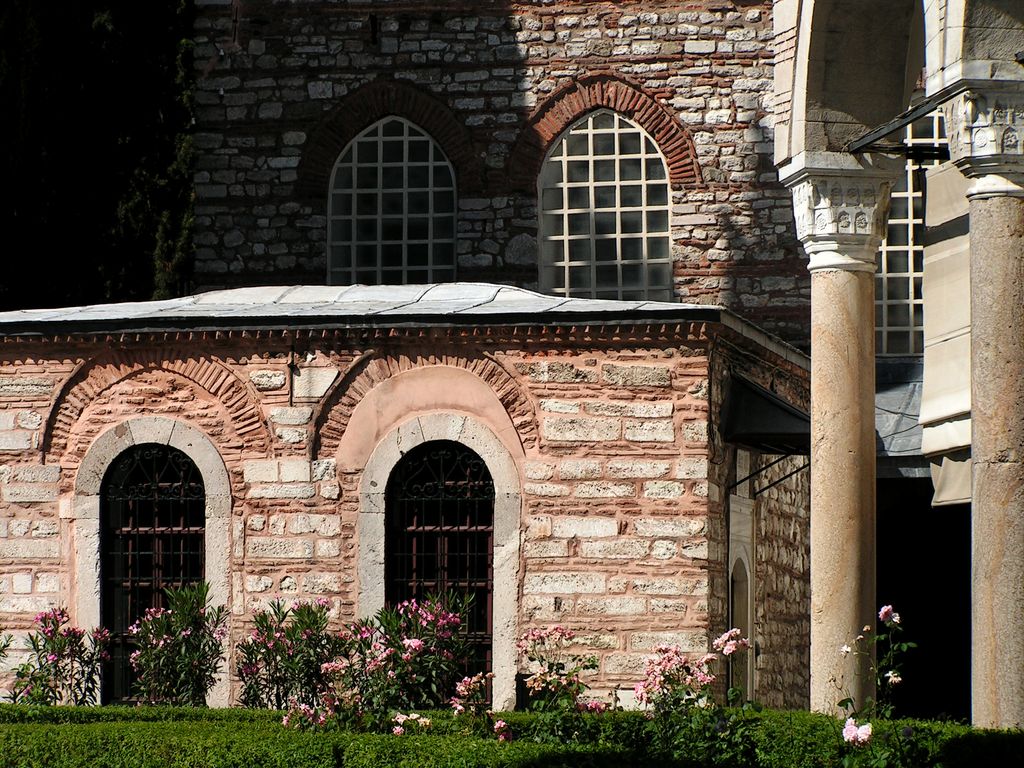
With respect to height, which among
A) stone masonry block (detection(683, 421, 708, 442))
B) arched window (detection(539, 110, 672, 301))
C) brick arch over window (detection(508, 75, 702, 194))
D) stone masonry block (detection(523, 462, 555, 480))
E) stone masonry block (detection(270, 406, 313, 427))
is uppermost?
brick arch over window (detection(508, 75, 702, 194))

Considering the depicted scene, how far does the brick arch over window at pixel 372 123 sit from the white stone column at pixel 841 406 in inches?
322

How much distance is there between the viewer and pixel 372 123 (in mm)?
18453

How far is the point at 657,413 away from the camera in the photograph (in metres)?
12.4

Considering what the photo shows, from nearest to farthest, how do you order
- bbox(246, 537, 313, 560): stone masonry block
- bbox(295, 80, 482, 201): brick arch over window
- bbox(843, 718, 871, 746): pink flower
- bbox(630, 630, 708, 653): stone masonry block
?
1. bbox(843, 718, 871, 746): pink flower
2. bbox(630, 630, 708, 653): stone masonry block
3. bbox(246, 537, 313, 560): stone masonry block
4. bbox(295, 80, 482, 201): brick arch over window

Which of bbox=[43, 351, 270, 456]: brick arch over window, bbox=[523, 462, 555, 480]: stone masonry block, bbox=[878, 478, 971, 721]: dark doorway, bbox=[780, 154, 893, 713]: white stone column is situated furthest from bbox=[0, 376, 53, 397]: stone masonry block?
bbox=[878, 478, 971, 721]: dark doorway

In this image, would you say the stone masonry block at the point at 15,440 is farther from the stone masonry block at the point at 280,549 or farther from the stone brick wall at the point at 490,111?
the stone brick wall at the point at 490,111

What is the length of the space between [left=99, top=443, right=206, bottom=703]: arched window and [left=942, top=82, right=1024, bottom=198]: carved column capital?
665 cm

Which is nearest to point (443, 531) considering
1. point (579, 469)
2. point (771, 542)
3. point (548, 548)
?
point (548, 548)

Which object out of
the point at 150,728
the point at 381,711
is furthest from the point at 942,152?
the point at 150,728

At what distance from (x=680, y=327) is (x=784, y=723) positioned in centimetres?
400

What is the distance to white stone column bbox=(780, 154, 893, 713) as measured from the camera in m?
9.91

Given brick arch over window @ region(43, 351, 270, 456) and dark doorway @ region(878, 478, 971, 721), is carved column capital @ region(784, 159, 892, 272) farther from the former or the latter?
dark doorway @ region(878, 478, 971, 721)

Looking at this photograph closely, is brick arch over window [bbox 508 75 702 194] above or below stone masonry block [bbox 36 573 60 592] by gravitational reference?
above

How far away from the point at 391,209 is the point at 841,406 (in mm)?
9211
